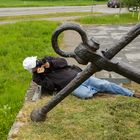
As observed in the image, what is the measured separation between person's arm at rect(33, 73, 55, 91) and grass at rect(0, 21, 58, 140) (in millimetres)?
531

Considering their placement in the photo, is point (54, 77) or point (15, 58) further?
point (15, 58)

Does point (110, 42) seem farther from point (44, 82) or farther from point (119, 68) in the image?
point (119, 68)

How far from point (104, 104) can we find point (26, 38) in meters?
8.03

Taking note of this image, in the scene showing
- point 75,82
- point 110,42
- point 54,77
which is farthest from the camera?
point 110,42

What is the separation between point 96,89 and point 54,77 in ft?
1.96

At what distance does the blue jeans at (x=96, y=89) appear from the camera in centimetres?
676

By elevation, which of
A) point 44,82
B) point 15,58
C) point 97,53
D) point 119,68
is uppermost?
point 97,53

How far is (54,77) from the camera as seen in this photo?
6930 mm

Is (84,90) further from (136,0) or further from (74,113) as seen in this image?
(136,0)

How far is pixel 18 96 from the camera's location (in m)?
7.80

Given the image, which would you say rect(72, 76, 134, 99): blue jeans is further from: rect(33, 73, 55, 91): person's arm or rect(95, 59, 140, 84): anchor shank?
rect(95, 59, 140, 84): anchor shank

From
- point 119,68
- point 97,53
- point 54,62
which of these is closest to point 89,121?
point 119,68

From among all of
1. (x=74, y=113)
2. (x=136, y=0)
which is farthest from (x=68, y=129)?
(x=136, y=0)

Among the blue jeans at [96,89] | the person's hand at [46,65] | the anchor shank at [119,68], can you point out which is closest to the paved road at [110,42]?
the blue jeans at [96,89]
